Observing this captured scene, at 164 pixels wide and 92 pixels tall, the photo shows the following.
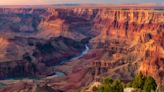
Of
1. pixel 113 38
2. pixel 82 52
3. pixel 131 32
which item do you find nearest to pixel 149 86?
pixel 82 52

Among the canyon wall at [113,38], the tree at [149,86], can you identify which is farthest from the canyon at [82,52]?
the tree at [149,86]

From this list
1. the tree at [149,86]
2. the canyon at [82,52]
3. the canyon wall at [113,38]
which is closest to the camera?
the tree at [149,86]

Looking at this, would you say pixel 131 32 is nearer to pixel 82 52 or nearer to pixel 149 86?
pixel 82 52

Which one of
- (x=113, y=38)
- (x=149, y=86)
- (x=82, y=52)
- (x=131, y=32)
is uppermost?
(x=149, y=86)

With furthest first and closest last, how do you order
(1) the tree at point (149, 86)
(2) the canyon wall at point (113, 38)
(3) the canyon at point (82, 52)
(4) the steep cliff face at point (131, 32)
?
(4) the steep cliff face at point (131, 32) < (2) the canyon wall at point (113, 38) < (3) the canyon at point (82, 52) < (1) the tree at point (149, 86)

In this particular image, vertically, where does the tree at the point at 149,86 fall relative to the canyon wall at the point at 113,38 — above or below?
above

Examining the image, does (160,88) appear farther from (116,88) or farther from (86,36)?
(86,36)

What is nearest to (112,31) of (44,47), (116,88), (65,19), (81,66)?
(65,19)

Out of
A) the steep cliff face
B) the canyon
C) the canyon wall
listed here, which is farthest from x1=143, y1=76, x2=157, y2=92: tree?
the steep cliff face

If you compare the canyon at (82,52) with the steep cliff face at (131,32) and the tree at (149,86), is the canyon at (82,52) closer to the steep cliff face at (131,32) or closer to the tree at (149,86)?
the steep cliff face at (131,32)
